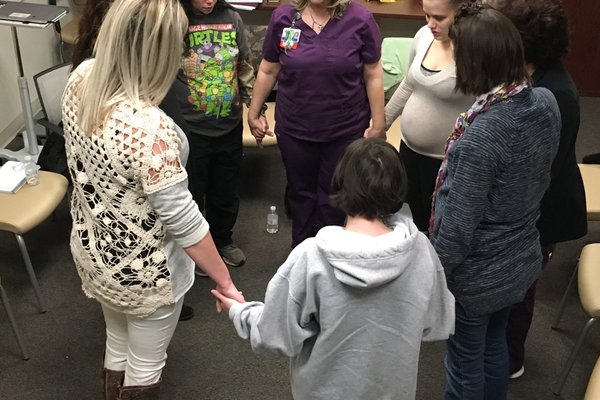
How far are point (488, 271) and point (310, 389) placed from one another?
59 centimetres

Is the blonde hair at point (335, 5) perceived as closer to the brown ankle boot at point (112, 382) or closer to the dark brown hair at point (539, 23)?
the dark brown hair at point (539, 23)

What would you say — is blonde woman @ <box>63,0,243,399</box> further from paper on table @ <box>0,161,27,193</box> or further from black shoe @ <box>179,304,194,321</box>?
paper on table @ <box>0,161,27,193</box>

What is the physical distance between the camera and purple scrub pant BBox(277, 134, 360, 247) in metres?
2.78

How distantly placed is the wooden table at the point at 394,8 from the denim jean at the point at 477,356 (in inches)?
90.2

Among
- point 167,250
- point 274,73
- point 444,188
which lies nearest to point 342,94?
point 274,73

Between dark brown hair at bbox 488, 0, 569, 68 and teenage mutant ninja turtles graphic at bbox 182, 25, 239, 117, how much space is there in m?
1.08

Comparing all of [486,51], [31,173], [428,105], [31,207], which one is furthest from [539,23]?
[31,173]

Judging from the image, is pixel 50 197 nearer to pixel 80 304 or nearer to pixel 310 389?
pixel 80 304

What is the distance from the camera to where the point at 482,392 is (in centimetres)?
204

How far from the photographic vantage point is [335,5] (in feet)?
8.24

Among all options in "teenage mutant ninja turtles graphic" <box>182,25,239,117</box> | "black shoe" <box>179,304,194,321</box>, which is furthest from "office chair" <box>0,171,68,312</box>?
"teenage mutant ninja turtles graphic" <box>182,25,239,117</box>

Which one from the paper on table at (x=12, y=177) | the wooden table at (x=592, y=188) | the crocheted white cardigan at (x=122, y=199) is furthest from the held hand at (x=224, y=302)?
the wooden table at (x=592, y=188)

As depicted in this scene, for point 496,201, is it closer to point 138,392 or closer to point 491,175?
point 491,175

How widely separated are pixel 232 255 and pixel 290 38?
3.58 feet
